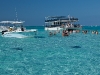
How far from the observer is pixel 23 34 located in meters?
55.1

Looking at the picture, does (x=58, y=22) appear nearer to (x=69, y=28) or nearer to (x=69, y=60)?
(x=69, y=28)

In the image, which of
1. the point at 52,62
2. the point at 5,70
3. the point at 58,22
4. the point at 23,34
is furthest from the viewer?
the point at 58,22

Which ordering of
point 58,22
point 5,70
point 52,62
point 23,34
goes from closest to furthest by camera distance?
point 5,70
point 52,62
point 23,34
point 58,22

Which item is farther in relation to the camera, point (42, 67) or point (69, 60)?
point (69, 60)

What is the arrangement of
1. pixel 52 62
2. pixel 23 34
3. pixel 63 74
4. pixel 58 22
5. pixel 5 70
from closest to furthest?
1. pixel 63 74
2. pixel 5 70
3. pixel 52 62
4. pixel 23 34
5. pixel 58 22

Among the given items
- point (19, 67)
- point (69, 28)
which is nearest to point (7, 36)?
point (69, 28)

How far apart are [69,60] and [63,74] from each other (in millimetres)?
5918

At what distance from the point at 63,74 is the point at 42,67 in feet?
9.72

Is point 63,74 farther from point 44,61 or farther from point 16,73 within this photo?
point 44,61

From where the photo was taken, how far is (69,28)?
8325cm

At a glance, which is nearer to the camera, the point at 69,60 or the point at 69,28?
the point at 69,60

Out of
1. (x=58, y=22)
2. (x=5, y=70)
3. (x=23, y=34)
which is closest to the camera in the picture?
(x=5, y=70)

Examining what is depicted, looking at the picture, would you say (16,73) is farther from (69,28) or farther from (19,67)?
(69,28)

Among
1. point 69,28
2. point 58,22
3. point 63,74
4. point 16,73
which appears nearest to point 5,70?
point 16,73
